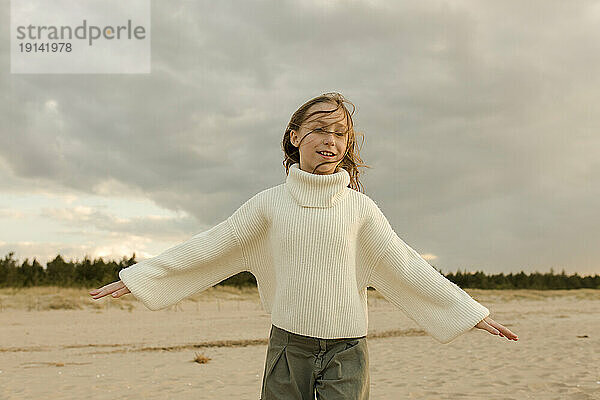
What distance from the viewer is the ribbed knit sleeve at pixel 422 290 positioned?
3385 mm

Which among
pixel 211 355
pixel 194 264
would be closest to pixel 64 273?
pixel 211 355

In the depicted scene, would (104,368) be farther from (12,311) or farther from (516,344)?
(12,311)

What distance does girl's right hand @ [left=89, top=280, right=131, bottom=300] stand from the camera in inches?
128

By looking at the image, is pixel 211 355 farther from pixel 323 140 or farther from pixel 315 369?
pixel 323 140

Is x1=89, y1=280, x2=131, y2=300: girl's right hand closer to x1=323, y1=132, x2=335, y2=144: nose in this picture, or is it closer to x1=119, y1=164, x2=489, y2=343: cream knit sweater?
x1=119, y1=164, x2=489, y2=343: cream knit sweater

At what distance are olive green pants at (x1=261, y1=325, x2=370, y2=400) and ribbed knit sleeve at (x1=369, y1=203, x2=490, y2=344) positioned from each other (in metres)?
0.43

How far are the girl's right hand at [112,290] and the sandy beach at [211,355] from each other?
4.47 m

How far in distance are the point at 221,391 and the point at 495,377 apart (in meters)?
3.65

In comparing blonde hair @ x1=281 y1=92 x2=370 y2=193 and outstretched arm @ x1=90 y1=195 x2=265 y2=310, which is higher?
blonde hair @ x1=281 y1=92 x2=370 y2=193

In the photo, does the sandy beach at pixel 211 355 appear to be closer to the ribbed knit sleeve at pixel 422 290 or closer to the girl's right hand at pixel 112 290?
the ribbed knit sleeve at pixel 422 290

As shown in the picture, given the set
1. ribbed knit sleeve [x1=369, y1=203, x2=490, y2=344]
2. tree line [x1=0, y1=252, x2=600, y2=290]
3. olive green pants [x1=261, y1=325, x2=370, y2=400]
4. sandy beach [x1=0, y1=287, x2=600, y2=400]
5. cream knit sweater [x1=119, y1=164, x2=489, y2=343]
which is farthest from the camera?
tree line [x1=0, y1=252, x2=600, y2=290]

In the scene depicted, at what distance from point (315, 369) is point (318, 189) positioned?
89 cm

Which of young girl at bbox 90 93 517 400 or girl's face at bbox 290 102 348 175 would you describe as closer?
young girl at bbox 90 93 517 400

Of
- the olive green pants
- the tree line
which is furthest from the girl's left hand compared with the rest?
the tree line
